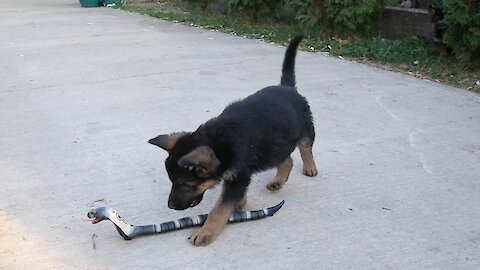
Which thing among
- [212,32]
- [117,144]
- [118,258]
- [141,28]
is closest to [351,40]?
[212,32]

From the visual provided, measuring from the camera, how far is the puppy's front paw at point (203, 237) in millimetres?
3076

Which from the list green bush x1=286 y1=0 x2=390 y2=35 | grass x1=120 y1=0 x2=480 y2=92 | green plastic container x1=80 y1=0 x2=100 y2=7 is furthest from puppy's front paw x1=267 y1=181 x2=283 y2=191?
green plastic container x1=80 y1=0 x2=100 y2=7

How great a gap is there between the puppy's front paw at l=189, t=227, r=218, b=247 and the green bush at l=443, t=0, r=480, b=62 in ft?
16.3

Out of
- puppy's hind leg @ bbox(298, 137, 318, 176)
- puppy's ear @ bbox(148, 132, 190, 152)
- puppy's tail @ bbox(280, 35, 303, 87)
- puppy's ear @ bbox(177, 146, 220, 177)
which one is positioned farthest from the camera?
puppy's tail @ bbox(280, 35, 303, 87)

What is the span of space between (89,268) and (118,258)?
151mm

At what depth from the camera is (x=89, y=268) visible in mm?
2859

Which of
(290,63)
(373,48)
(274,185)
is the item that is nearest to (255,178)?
(274,185)

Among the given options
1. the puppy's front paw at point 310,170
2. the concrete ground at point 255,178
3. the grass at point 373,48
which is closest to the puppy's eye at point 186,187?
the concrete ground at point 255,178

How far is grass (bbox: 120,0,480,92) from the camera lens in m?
7.04

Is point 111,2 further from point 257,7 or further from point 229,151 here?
point 229,151

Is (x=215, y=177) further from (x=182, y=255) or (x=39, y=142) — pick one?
(x=39, y=142)

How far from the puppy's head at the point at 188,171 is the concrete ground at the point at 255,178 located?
0.90ft

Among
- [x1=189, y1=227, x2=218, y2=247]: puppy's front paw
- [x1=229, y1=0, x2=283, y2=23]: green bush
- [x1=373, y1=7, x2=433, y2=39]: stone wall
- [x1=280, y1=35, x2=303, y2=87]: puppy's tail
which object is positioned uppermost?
[x1=280, y1=35, x2=303, y2=87]: puppy's tail

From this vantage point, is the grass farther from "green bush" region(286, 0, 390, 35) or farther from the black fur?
the black fur
